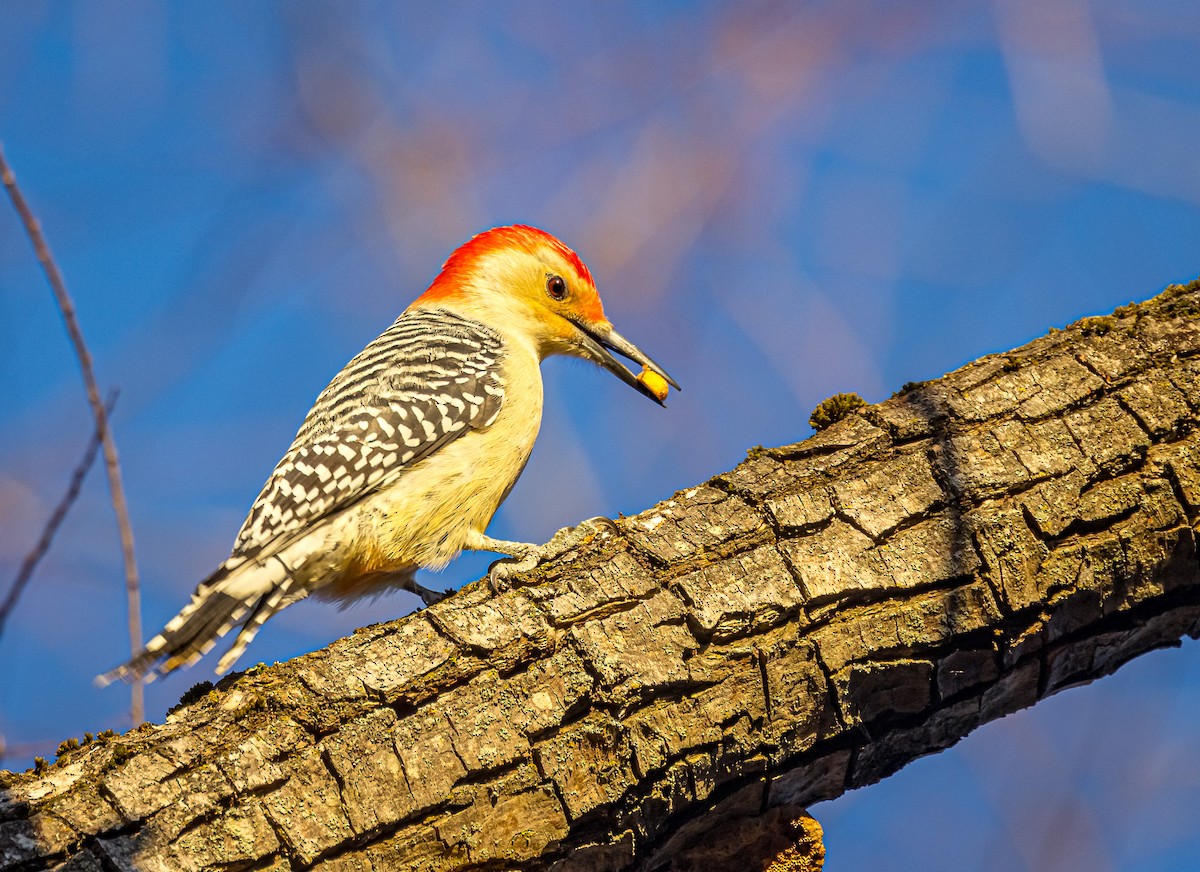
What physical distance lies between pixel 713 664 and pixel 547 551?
1.08 meters

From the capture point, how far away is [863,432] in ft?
12.6

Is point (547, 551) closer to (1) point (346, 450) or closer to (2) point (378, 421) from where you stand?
(1) point (346, 450)

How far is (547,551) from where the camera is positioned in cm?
422

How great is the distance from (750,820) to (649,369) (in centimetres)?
363

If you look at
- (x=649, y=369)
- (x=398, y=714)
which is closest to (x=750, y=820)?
(x=398, y=714)

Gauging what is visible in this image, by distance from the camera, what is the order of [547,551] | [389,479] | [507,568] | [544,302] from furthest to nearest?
[544,302]
[389,479]
[507,568]
[547,551]

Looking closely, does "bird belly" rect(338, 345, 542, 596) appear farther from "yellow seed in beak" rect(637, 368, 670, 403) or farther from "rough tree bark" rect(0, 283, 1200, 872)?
"rough tree bark" rect(0, 283, 1200, 872)

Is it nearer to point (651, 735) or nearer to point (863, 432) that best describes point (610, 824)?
point (651, 735)

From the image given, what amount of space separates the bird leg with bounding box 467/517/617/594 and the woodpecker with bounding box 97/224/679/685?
21 millimetres

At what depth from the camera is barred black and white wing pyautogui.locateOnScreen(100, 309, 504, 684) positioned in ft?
14.1

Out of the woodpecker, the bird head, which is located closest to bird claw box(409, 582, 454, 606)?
the woodpecker

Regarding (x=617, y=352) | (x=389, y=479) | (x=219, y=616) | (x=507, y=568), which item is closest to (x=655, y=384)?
(x=617, y=352)

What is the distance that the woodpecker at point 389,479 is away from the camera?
14.8ft

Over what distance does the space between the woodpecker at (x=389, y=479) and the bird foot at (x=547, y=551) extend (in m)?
0.05
